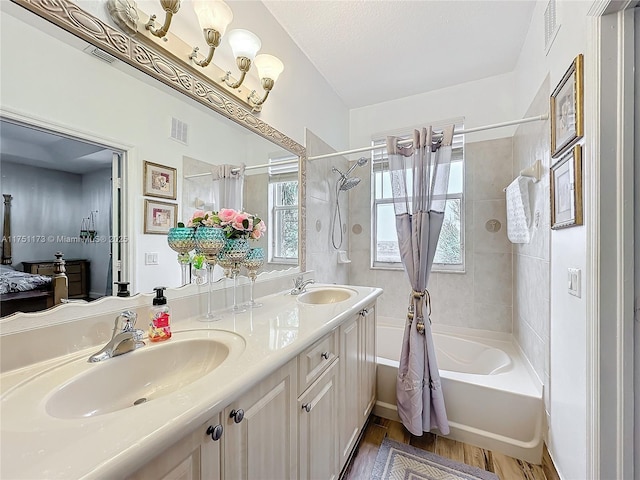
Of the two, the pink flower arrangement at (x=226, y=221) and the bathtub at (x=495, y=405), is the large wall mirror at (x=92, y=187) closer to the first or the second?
the pink flower arrangement at (x=226, y=221)

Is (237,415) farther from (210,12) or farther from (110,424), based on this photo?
(210,12)

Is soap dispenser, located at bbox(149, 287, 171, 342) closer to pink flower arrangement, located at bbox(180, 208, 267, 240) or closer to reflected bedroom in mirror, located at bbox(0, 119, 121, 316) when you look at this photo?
reflected bedroom in mirror, located at bbox(0, 119, 121, 316)

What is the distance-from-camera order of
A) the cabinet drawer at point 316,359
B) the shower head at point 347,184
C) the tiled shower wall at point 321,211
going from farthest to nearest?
the shower head at point 347,184
the tiled shower wall at point 321,211
the cabinet drawer at point 316,359

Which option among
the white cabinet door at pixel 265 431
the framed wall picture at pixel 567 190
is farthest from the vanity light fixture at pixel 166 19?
the framed wall picture at pixel 567 190

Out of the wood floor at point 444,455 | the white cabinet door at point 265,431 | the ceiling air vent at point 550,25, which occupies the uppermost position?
the ceiling air vent at point 550,25

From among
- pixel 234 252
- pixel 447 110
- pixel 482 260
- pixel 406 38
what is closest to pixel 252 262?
pixel 234 252

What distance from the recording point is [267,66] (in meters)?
1.52

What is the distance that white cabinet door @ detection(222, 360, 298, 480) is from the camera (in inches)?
26.8

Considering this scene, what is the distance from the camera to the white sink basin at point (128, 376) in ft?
2.07

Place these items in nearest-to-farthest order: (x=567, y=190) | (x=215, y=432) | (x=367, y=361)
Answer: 1. (x=215, y=432)
2. (x=567, y=190)
3. (x=367, y=361)

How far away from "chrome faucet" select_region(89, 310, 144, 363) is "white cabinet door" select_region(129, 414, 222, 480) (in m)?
0.38

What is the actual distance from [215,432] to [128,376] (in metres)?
0.36

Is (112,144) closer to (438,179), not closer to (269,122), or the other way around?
(269,122)

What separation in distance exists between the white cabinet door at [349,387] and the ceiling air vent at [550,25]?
5.85 feet
